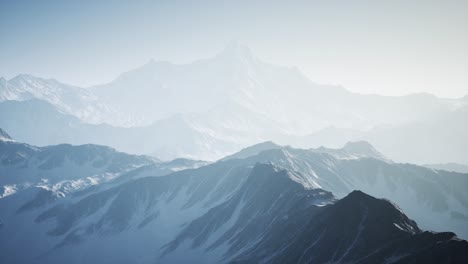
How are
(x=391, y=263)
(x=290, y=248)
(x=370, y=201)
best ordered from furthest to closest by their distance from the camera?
(x=290, y=248) < (x=370, y=201) < (x=391, y=263)

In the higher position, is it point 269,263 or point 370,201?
point 370,201

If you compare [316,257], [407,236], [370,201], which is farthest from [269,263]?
[407,236]

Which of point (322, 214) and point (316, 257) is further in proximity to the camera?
point (322, 214)

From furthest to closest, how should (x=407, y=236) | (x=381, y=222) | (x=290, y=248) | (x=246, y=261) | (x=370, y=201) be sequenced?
(x=246, y=261) → (x=290, y=248) → (x=370, y=201) → (x=381, y=222) → (x=407, y=236)

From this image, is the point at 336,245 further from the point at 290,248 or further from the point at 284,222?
the point at 284,222

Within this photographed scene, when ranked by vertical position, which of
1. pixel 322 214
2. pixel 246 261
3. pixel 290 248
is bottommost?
pixel 246 261

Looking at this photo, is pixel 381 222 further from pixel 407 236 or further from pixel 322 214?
pixel 322 214

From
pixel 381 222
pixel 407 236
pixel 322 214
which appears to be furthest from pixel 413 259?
pixel 322 214

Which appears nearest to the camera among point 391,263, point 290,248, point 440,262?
point 440,262

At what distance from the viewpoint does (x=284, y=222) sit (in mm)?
194000

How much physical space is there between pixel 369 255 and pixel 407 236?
13.5 m

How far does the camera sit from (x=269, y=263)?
167 meters

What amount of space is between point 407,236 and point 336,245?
25.6 meters

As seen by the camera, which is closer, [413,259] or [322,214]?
[413,259]
